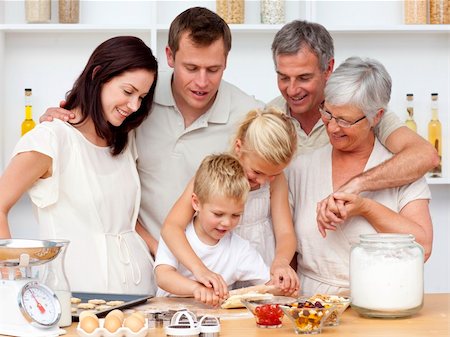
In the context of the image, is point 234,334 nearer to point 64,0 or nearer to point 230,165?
point 230,165

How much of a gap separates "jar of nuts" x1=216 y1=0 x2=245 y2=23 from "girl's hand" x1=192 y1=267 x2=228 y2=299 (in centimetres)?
174

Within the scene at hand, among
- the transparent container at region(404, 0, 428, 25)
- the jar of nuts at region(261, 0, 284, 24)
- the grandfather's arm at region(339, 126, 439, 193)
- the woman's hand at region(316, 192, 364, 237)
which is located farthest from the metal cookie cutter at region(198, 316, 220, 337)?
the transparent container at region(404, 0, 428, 25)

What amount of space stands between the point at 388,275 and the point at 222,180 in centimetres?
59

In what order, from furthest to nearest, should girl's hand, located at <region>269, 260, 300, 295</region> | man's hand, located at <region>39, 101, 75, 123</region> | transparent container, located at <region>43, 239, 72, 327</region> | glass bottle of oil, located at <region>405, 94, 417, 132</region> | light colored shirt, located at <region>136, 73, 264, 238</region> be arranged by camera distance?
1. glass bottle of oil, located at <region>405, 94, 417, 132</region>
2. light colored shirt, located at <region>136, 73, 264, 238</region>
3. man's hand, located at <region>39, 101, 75, 123</region>
4. girl's hand, located at <region>269, 260, 300, 295</region>
5. transparent container, located at <region>43, 239, 72, 327</region>

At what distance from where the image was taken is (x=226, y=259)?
2.68m

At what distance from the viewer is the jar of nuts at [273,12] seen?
13.0ft

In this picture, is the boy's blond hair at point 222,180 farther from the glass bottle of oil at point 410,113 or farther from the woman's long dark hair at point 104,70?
the glass bottle of oil at point 410,113

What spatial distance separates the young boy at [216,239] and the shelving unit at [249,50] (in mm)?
1496

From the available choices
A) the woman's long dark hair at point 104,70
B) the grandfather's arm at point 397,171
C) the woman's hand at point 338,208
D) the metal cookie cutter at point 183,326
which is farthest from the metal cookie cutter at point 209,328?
the woman's long dark hair at point 104,70

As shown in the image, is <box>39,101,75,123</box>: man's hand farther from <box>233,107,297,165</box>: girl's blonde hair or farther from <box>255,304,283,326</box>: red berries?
<box>255,304,283,326</box>: red berries

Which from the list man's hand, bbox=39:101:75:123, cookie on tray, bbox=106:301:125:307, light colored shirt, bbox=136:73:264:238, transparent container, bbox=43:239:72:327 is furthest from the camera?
light colored shirt, bbox=136:73:264:238

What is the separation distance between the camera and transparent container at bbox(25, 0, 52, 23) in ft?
12.9

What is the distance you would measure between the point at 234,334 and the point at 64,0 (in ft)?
7.58

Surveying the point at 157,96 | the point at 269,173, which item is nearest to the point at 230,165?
the point at 269,173
